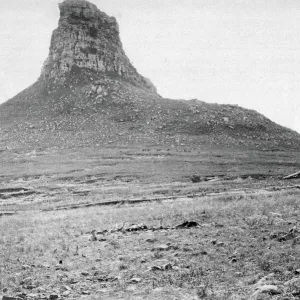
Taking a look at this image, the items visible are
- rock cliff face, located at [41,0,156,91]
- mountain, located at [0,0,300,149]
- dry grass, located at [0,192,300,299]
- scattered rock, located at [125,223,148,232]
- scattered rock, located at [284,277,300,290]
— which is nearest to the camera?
scattered rock, located at [284,277,300,290]

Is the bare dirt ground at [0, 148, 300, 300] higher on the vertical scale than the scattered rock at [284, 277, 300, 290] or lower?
lower

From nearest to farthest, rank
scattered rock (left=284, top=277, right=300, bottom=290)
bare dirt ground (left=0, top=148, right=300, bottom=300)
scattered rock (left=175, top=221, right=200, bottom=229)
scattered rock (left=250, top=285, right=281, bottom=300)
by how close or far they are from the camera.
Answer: scattered rock (left=250, top=285, right=281, bottom=300)
scattered rock (left=284, top=277, right=300, bottom=290)
bare dirt ground (left=0, top=148, right=300, bottom=300)
scattered rock (left=175, top=221, right=200, bottom=229)

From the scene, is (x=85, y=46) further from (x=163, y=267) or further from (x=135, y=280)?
A: (x=135, y=280)

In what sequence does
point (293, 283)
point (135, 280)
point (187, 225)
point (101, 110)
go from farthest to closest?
point (101, 110)
point (187, 225)
point (135, 280)
point (293, 283)

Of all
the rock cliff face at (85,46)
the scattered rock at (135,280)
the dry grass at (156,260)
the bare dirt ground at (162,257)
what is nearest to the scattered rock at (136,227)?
the bare dirt ground at (162,257)

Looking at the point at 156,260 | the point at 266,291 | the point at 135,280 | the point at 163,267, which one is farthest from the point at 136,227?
the point at 266,291

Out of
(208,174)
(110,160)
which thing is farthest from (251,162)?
(110,160)

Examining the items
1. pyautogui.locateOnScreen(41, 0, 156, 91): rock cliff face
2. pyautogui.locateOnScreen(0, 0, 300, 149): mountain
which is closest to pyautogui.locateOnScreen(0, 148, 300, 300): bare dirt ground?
pyautogui.locateOnScreen(0, 0, 300, 149): mountain

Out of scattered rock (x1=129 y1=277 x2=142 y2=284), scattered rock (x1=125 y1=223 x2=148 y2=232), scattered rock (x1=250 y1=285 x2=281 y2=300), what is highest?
scattered rock (x1=250 y1=285 x2=281 y2=300)

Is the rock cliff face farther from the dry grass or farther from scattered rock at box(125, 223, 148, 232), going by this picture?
the dry grass

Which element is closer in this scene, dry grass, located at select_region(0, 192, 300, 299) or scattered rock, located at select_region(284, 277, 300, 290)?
scattered rock, located at select_region(284, 277, 300, 290)
